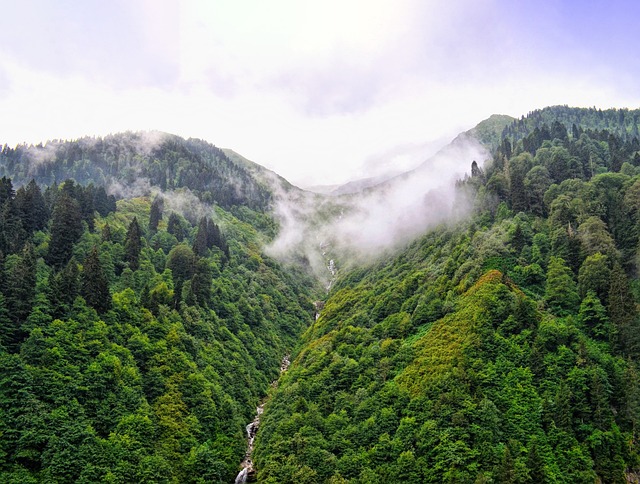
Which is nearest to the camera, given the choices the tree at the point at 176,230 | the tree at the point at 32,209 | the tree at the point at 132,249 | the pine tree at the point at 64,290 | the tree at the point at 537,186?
the pine tree at the point at 64,290

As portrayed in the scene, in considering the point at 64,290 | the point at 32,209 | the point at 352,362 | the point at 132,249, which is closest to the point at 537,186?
the point at 352,362

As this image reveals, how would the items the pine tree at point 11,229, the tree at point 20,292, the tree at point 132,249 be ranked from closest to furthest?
the tree at point 20,292 → the pine tree at point 11,229 → the tree at point 132,249

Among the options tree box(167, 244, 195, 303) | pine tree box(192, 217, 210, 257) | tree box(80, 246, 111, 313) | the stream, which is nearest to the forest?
tree box(80, 246, 111, 313)

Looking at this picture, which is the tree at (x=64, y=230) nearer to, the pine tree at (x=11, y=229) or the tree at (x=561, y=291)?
the pine tree at (x=11, y=229)

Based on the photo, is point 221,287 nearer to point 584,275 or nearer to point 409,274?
point 409,274

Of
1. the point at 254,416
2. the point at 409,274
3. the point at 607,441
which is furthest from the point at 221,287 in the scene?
the point at 607,441

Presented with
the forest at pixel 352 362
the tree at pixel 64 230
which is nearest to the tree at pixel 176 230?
the forest at pixel 352 362
